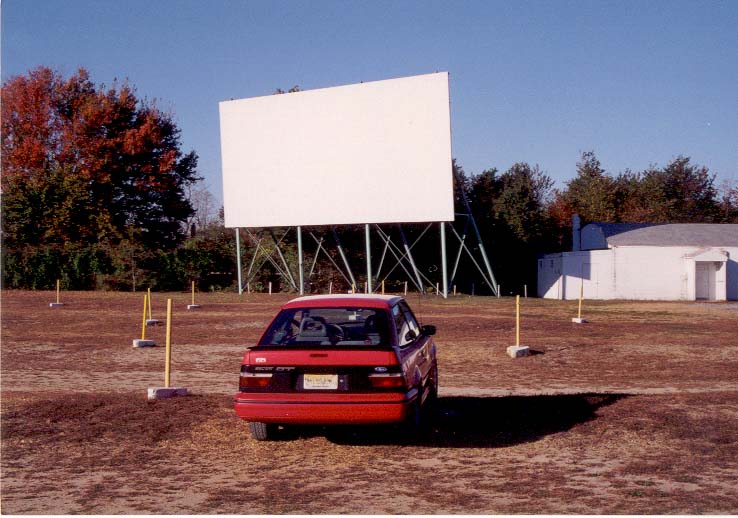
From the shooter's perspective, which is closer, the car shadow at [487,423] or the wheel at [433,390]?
the car shadow at [487,423]

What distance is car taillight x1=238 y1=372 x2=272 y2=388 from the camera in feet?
26.2

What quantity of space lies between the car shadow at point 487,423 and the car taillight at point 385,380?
3.32 feet

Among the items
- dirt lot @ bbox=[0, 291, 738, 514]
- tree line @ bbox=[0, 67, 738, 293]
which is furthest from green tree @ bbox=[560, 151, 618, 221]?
dirt lot @ bbox=[0, 291, 738, 514]

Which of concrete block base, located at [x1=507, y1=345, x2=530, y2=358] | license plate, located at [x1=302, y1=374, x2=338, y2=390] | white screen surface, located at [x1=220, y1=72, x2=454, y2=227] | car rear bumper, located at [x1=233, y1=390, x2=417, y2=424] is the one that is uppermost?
white screen surface, located at [x1=220, y1=72, x2=454, y2=227]

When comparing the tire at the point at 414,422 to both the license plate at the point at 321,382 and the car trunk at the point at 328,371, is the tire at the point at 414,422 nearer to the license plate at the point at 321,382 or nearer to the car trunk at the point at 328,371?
the car trunk at the point at 328,371

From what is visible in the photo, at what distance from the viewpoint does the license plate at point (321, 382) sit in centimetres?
784

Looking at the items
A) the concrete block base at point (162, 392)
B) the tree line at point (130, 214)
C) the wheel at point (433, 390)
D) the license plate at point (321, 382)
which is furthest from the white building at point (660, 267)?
the license plate at point (321, 382)

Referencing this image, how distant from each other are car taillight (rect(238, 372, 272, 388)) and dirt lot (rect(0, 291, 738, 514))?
711 millimetres

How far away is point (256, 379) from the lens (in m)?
8.01

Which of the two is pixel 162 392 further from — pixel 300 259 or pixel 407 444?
pixel 300 259

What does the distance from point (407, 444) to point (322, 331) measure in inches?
59.0

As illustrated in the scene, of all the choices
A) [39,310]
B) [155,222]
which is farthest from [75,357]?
[155,222]

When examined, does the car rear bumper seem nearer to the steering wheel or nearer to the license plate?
the license plate

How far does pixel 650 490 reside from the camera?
6.60 metres
